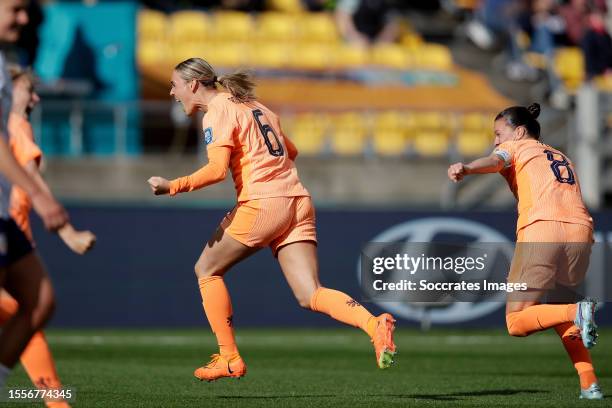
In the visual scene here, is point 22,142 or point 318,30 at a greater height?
point 22,142

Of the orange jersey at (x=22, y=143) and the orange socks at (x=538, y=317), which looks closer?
the orange jersey at (x=22, y=143)

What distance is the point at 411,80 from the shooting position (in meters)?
20.1

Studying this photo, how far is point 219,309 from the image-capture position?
805 cm

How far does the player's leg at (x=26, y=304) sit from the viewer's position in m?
5.66

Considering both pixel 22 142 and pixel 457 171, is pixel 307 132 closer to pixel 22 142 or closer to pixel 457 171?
pixel 457 171

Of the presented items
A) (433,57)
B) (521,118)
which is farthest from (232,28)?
(521,118)

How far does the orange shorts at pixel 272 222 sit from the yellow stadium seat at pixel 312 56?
12.6m

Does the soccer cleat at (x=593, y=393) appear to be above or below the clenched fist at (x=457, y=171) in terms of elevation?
below

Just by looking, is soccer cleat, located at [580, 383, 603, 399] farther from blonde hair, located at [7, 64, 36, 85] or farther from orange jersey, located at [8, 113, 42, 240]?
blonde hair, located at [7, 64, 36, 85]

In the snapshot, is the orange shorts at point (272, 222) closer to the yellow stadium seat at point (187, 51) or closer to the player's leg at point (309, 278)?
the player's leg at point (309, 278)

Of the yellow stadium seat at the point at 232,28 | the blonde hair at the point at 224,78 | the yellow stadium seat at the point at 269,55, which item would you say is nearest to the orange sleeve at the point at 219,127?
the blonde hair at the point at 224,78

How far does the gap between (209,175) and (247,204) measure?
0.50 metres

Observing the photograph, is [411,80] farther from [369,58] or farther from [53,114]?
[53,114]

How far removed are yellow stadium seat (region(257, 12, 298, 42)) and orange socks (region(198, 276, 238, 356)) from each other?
1331 centimetres
